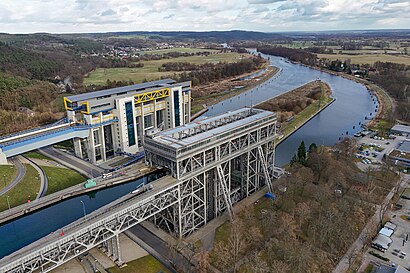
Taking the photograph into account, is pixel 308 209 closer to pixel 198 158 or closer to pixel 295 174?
pixel 295 174

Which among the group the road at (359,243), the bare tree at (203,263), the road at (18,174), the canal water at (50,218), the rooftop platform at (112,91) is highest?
the rooftop platform at (112,91)

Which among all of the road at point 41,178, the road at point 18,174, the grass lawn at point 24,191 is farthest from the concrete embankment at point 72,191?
the road at point 18,174

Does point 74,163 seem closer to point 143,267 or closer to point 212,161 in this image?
point 212,161

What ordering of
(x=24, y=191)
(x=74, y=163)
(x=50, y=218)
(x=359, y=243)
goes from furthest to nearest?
(x=74, y=163)
(x=24, y=191)
(x=50, y=218)
(x=359, y=243)

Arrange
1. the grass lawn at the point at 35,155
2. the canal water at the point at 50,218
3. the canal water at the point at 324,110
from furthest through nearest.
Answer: the canal water at the point at 324,110 < the grass lawn at the point at 35,155 < the canal water at the point at 50,218

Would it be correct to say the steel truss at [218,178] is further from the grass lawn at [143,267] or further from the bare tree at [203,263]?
the bare tree at [203,263]

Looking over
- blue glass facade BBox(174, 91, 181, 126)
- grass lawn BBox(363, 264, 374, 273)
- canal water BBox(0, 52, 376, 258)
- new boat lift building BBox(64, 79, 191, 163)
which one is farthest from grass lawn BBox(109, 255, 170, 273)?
blue glass facade BBox(174, 91, 181, 126)

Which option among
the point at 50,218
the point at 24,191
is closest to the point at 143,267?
the point at 50,218
